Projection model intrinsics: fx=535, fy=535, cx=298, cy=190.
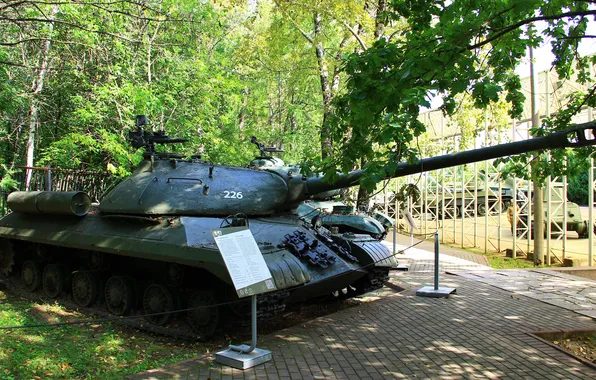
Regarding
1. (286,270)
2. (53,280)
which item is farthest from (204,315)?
(53,280)

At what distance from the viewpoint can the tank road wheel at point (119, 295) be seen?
805 cm

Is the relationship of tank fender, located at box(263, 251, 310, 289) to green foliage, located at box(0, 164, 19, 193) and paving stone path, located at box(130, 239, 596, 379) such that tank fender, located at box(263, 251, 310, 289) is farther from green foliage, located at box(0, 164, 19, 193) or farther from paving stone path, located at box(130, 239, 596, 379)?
green foliage, located at box(0, 164, 19, 193)

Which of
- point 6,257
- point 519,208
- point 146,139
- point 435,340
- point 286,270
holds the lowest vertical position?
point 435,340

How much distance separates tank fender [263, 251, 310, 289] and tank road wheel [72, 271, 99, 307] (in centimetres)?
369

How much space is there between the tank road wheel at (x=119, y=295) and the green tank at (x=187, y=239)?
0.6 inches

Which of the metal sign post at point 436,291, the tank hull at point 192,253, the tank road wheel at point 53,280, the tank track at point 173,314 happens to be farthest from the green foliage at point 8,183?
the metal sign post at point 436,291

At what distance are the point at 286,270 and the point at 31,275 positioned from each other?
19.6 ft

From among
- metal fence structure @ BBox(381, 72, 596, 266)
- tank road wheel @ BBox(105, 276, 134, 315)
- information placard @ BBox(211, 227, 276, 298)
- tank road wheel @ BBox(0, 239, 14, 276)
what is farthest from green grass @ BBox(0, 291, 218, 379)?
metal fence structure @ BBox(381, 72, 596, 266)

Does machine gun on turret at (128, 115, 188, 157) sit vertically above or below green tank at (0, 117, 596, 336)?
above

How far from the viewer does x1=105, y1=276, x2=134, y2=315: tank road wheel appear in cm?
805

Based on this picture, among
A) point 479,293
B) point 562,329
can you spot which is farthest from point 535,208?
point 562,329

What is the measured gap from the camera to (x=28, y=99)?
14.2 meters

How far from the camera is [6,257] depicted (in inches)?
413

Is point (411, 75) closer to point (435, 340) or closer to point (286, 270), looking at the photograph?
point (286, 270)
